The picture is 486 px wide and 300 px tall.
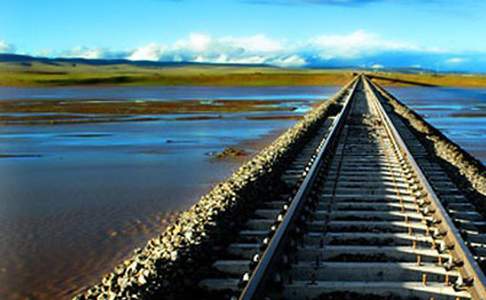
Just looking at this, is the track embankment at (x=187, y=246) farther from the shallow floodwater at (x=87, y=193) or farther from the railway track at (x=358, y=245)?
the shallow floodwater at (x=87, y=193)

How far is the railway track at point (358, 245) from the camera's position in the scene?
531cm

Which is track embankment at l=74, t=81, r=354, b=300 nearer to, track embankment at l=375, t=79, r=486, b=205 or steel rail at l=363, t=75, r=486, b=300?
steel rail at l=363, t=75, r=486, b=300

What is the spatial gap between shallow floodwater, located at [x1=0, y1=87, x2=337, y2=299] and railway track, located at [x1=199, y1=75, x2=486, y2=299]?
88.1 inches

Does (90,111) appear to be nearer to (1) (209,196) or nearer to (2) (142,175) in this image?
(2) (142,175)

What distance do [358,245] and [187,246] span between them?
5.50 feet

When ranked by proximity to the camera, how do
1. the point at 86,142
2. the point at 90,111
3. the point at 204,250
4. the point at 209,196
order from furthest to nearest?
the point at 90,111 → the point at 86,142 → the point at 209,196 → the point at 204,250

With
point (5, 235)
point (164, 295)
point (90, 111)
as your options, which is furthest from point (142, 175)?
point (90, 111)

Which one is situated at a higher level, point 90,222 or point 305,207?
point 305,207

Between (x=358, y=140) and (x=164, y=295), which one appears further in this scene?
(x=358, y=140)

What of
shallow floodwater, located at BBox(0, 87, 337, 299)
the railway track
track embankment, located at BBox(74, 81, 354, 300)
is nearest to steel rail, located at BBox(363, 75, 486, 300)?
the railway track

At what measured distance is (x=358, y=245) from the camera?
22.2ft

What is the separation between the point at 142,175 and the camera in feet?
51.3

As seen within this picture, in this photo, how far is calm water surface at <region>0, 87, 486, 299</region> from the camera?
8430 mm

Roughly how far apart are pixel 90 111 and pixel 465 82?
76713 millimetres
